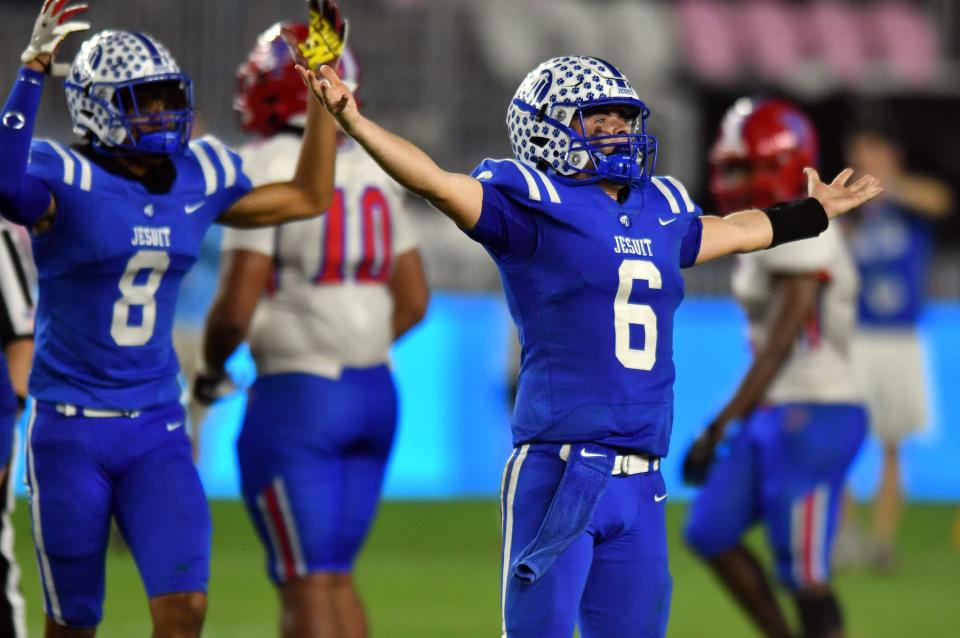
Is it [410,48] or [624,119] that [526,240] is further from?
[410,48]

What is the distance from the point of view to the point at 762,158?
5.92 m

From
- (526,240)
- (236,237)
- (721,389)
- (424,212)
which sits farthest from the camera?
(424,212)

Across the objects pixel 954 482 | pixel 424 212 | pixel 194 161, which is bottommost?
pixel 954 482

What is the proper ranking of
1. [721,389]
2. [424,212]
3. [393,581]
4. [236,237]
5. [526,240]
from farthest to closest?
[424,212]
[721,389]
[393,581]
[236,237]
[526,240]

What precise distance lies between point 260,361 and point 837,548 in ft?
16.0

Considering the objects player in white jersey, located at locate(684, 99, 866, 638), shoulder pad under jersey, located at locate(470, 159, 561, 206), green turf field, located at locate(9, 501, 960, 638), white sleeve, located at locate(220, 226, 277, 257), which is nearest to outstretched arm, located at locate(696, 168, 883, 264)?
shoulder pad under jersey, located at locate(470, 159, 561, 206)

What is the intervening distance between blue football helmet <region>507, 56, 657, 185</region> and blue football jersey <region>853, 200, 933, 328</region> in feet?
20.2

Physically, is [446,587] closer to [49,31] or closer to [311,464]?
[311,464]

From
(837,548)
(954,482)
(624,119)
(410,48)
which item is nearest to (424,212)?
(410,48)

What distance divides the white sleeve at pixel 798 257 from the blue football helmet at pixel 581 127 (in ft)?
5.18

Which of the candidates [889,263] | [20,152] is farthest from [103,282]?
[889,263]

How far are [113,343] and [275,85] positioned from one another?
47.6 inches

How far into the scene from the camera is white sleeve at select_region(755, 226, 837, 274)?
5668 mm

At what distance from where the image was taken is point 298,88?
17.6ft
